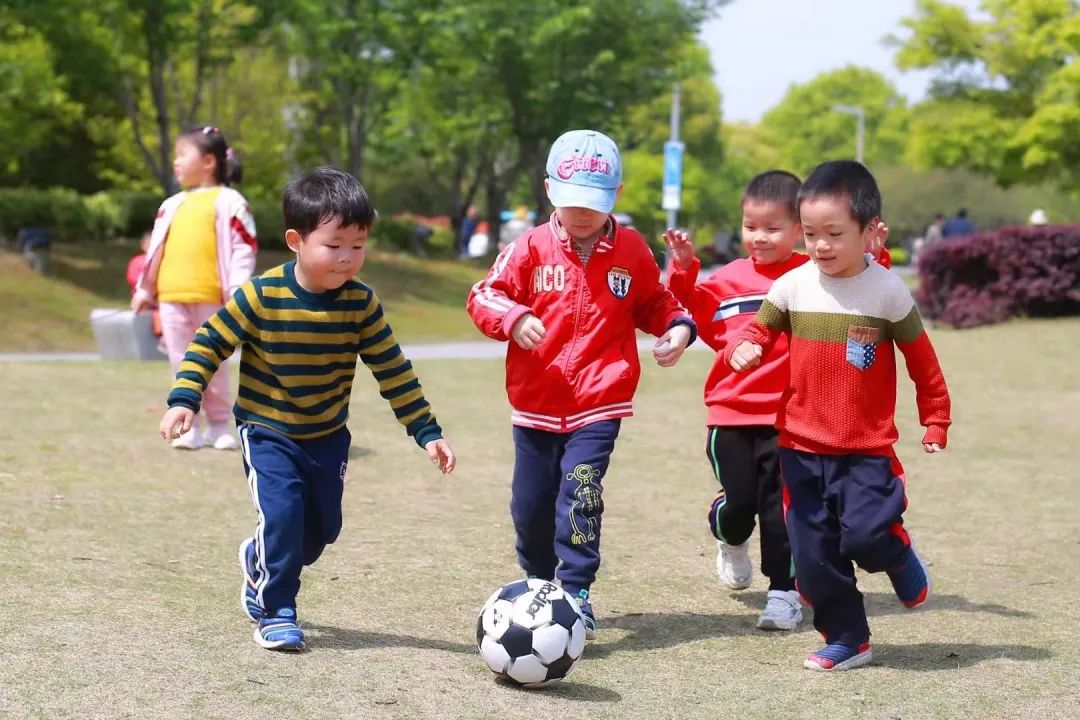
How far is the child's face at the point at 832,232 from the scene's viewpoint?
4832mm

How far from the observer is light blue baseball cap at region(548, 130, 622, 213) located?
5176mm

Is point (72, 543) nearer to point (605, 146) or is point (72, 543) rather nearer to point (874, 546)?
point (605, 146)

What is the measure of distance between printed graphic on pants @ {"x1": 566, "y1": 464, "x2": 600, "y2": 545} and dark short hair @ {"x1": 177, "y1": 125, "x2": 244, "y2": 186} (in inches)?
166

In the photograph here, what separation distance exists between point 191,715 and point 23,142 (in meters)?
27.4

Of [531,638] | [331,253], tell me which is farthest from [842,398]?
[331,253]

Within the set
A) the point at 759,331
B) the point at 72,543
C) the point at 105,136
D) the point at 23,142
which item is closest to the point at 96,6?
the point at 23,142

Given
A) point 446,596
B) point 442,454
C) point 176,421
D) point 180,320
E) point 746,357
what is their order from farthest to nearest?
point 180,320, point 446,596, point 442,454, point 746,357, point 176,421

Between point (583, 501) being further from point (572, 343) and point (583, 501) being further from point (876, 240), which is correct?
point (876, 240)

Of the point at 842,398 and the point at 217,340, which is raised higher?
the point at 217,340

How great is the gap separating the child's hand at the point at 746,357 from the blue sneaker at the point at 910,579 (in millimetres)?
846

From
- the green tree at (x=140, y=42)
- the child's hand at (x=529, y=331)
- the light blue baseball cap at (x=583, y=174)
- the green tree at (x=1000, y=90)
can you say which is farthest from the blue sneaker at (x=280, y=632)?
the green tree at (x=1000, y=90)

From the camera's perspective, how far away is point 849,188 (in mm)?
4836

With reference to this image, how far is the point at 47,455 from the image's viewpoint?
29.0ft

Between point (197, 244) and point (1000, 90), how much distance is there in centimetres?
3252
